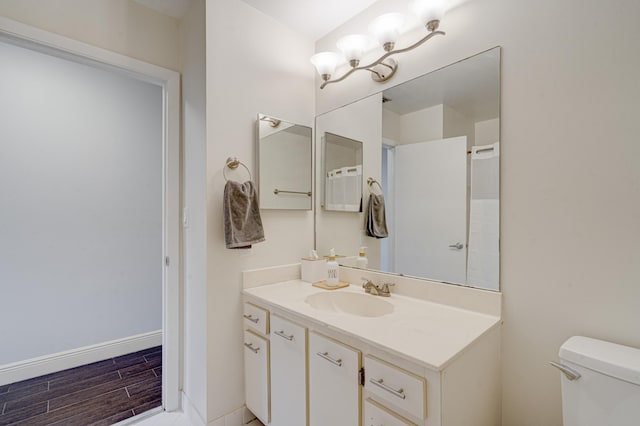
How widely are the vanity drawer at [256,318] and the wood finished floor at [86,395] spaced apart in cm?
98

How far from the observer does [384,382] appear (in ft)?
3.04

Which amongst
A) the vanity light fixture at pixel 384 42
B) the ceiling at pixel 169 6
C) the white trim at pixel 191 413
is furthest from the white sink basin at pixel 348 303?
the ceiling at pixel 169 6

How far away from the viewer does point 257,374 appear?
4.97 ft

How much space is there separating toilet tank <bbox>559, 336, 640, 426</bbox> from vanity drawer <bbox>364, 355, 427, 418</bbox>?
1.62 feet

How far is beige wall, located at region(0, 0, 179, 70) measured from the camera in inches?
54.4

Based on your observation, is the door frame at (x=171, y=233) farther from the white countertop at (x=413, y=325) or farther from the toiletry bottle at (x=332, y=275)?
the toiletry bottle at (x=332, y=275)

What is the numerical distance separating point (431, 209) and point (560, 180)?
526 mm

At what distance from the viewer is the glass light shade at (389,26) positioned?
54.3 inches

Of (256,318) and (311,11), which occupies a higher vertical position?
(311,11)

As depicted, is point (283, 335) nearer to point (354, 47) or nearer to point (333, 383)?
point (333, 383)

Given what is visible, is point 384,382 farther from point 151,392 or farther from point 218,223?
point 151,392

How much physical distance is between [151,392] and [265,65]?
237 centimetres

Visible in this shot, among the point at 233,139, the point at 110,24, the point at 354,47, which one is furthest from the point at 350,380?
the point at 110,24

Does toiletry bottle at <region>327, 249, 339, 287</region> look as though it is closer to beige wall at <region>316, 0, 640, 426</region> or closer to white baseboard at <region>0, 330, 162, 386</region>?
beige wall at <region>316, 0, 640, 426</region>
